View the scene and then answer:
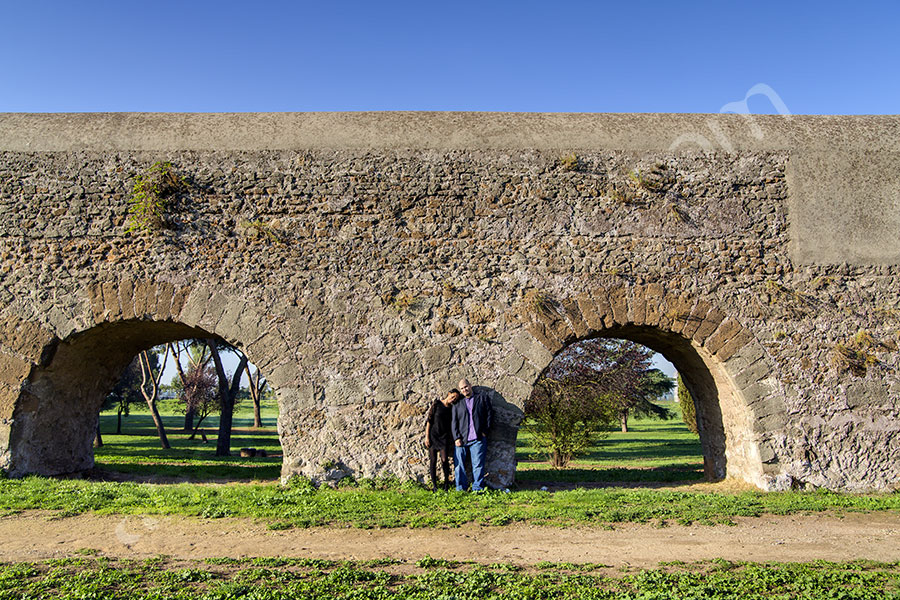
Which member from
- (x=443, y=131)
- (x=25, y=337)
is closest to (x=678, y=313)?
(x=443, y=131)

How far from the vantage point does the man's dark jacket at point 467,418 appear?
700 centimetres

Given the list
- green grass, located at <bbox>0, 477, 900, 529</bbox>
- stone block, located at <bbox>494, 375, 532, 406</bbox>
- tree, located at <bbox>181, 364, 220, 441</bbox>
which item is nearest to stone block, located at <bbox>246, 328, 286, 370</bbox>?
green grass, located at <bbox>0, 477, 900, 529</bbox>

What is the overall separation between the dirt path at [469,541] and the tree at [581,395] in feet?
18.4

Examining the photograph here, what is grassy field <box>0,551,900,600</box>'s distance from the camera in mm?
3715

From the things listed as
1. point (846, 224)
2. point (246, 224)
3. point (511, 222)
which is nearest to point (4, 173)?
point (246, 224)

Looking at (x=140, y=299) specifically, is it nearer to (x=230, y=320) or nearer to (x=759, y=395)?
(x=230, y=320)

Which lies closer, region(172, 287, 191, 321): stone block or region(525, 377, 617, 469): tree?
region(172, 287, 191, 321): stone block

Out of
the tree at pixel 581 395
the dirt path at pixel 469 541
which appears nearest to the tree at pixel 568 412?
the tree at pixel 581 395

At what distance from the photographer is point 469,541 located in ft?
16.6

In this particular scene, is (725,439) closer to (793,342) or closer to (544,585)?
(793,342)

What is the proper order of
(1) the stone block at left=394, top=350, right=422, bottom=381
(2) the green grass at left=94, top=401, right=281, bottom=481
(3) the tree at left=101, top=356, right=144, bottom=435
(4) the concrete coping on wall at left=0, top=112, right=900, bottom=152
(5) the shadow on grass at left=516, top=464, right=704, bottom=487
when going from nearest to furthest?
1. (1) the stone block at left=394, top=350, right=422, bottom=381
2. (4) the concrete coping on wall at left=0, top=112, right=900, bottom=152
3. (5) the shadow on grass at left=516, top=464, right=704, bottom=487
4. (2) the green grass at left=94, top=401, right=281, bottom=481
5. (3) the tree at left=101, top=356, right=144, bottom=435

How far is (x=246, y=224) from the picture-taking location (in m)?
7.58

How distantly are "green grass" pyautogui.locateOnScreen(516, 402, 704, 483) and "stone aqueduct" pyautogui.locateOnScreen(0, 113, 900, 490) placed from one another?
1.36 meters

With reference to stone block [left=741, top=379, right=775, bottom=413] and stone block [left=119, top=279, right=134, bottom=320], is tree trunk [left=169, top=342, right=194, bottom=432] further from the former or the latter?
stone block [left=741, top=379, right=775, bottom=413]
